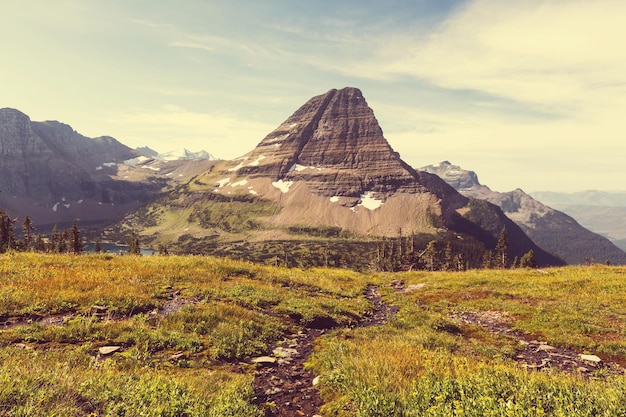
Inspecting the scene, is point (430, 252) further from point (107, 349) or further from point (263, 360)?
point (107, 349)

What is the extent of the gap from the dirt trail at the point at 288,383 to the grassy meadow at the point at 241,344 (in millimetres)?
487

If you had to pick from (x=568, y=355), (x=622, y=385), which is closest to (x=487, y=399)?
(x=622, y=385)

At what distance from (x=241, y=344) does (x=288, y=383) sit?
309 cm

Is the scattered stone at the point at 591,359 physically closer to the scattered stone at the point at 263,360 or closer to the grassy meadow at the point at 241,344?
the grassy meadow at the point at 241,344

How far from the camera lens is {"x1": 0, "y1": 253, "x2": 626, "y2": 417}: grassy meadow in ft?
21.9

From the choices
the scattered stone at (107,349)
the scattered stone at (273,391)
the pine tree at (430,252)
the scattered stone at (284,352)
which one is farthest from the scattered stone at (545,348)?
the pine tree at (430,252)

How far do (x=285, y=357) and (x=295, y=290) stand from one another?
1306 cm

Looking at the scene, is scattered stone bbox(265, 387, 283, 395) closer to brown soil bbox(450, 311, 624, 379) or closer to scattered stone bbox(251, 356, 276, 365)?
scattered stone bbox(251, 356, 276, 365)

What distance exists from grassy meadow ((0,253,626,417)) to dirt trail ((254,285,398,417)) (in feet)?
1.60

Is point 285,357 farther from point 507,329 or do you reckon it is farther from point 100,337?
point 507,329

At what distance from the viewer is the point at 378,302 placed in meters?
29.6

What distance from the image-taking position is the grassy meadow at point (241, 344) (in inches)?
263

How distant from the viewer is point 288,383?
10.5 m

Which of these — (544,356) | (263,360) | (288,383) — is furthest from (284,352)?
(544,356)
